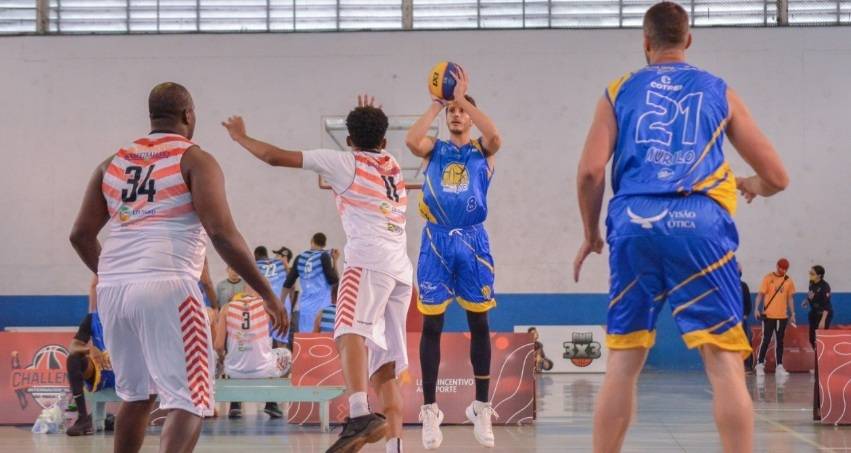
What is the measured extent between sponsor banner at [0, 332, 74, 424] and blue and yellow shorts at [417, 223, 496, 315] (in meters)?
4.24

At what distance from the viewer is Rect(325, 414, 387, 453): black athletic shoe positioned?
16.8 feet

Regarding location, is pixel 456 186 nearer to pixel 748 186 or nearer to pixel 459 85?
pixel 459 85

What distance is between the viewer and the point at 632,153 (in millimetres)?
3955

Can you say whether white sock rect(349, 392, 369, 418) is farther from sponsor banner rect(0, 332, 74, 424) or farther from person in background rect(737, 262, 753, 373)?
person in background rect(737, 262, 753, 373)

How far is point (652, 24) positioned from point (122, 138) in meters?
17.7

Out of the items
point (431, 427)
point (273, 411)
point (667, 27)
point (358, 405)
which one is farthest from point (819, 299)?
point (667, 27)

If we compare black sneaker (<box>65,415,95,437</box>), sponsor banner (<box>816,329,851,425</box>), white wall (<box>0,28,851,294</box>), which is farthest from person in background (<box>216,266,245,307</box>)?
sponsor banner (<box>816,329,851,425</box>)

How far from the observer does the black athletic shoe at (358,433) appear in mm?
5133

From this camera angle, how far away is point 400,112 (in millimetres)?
19938

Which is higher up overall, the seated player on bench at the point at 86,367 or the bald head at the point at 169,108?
the bald head at the point at 169,108

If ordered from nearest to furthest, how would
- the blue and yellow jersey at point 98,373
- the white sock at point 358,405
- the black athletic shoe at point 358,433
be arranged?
the black athletic shoe at point 358,433 → the white sock at point 358,405 → the blue and yellow jersey at point 98,373

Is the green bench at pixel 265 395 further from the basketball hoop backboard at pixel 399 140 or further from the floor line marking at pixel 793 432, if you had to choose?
the basketball hoop backboard at pixel 399 140

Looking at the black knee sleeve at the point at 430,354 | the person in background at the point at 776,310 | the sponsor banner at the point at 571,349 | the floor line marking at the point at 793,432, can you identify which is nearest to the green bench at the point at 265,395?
the black knee sleeve at the point at 430,354

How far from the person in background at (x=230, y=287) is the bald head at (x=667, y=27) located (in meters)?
9.90
